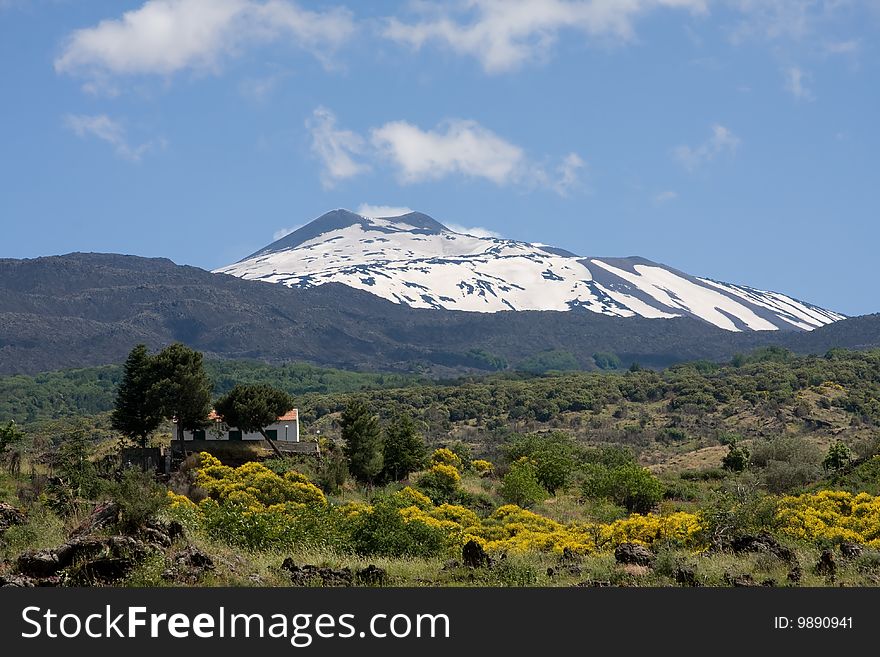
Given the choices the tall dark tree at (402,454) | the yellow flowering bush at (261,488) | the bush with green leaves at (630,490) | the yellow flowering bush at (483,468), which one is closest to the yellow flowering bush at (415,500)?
the yellow flowering bush at (261,488)

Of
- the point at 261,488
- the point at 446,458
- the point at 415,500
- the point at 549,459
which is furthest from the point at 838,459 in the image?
the point at 261,488

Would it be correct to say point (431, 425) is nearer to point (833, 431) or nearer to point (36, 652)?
point (833, 431)

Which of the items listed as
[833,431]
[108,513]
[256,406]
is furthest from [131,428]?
[833,431]

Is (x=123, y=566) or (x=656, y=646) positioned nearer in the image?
(x=656, y=646)

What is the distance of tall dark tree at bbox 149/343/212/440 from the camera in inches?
1908

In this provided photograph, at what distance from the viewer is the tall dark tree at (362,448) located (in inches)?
1939

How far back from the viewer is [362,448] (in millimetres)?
49625

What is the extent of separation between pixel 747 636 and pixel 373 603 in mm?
4062

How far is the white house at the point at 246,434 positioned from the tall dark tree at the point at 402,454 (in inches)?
235

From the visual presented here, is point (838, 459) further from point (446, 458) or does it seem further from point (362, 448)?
point (362, 448)

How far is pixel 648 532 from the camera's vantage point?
85.9 ft

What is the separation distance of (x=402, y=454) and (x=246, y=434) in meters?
Result: 8.60

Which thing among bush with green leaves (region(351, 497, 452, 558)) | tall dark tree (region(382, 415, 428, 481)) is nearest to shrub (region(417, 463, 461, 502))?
tall dark tree (region(382, 415, 428, 481))

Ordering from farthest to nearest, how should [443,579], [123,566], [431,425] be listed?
[431,425] < [443,579] < [123,566]
